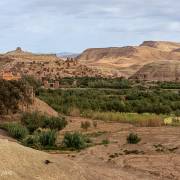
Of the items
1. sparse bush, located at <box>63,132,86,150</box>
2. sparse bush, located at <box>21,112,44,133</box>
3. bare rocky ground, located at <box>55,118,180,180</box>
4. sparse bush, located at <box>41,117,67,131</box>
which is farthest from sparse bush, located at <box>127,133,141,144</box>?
sparse bush, located at <box>21,112,44,133</box>

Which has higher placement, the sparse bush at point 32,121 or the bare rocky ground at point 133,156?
the sparse bush at point 32,121

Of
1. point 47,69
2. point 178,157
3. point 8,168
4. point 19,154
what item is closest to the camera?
point 8,168

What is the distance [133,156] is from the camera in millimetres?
23500

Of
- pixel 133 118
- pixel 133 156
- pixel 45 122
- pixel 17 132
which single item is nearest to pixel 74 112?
pixel 133 118

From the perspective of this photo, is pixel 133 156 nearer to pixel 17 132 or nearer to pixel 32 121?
pixel 17 132

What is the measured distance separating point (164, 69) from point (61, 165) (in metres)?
131

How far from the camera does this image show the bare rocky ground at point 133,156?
1866 cm

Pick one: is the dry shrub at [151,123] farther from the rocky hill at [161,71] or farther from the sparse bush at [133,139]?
the rocky hill at [161,71]

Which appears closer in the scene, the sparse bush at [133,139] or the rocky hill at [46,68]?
the sparse bush at [133,139]

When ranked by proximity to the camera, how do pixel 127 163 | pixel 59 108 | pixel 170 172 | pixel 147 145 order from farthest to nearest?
pixel 59 108
pixel 147 145
pixel 127 163
pixel 170 172

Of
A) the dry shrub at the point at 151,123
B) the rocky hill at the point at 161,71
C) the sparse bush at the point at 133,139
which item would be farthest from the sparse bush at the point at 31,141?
the rocky hill at the point at 161,71

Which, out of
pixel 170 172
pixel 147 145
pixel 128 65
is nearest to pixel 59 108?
pixel 147 145

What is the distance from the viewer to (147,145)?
2722 centimetres

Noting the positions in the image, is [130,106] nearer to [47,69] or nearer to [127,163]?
[127,163]
